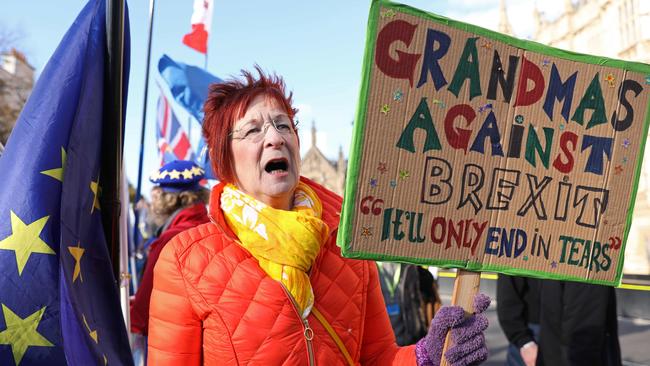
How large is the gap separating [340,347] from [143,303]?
→ 4.97 ft

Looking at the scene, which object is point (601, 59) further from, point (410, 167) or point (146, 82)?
point (146, 82)

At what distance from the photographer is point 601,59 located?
211cm

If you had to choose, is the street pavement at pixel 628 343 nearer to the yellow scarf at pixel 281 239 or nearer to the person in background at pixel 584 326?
the person in background at pixel 584 326

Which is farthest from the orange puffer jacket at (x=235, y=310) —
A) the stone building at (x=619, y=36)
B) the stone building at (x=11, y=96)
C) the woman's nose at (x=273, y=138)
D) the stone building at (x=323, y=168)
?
the stone building at (x=323, y=168)

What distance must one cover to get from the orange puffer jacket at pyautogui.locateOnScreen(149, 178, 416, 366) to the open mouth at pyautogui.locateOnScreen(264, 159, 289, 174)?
205 millimetres

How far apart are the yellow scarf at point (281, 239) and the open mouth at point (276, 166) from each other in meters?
0.11

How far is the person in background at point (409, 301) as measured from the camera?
215 inches

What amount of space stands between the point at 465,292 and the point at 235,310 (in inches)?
26.5

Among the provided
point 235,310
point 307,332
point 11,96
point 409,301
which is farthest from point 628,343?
point 11,96

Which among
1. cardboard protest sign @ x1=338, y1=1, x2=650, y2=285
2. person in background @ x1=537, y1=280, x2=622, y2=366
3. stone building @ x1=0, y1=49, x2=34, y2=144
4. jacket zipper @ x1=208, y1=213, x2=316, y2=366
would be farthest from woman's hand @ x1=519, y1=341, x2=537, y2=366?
stone building @ x1=0, y1=49, x2=34, y2=144

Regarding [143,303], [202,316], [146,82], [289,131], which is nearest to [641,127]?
[289,131]

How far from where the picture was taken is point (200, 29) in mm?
9148

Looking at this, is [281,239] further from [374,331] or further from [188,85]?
[188,85]

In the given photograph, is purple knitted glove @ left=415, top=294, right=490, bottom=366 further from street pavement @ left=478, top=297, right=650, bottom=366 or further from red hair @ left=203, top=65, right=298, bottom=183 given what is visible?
street pavement @ left=478, top=297, right=650, bottom=366
